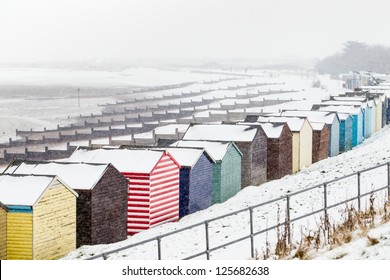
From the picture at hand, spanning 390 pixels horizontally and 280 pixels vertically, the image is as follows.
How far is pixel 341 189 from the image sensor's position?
2527 centimetres

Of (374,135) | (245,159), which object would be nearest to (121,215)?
(245,159)

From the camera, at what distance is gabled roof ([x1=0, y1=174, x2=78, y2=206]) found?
21.5 m

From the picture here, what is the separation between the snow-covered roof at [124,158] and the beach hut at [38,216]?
354 cm

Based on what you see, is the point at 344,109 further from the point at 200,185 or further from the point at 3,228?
the point at 3,228

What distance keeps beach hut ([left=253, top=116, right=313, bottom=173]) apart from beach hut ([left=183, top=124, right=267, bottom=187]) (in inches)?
139

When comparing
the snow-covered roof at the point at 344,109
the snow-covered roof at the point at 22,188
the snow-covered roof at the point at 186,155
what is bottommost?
the snow-covered roof at the point at 22,188

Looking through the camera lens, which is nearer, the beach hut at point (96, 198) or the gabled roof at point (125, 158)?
the beach hut at point (96, 198)

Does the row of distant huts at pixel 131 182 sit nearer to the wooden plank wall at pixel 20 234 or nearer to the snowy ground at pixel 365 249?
the wooden plank wall at pixel 20 234

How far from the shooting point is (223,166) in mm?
30562

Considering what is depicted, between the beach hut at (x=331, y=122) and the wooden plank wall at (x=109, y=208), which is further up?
the beach hut at (x=331, y=122)

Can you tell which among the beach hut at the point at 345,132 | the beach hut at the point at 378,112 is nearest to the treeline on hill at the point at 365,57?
the beach hut at the point at 378,112

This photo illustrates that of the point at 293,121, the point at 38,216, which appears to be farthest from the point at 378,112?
the point at 38,216

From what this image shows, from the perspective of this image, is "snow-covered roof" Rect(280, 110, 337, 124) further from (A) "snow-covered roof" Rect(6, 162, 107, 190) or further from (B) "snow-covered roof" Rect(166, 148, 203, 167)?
(A) "snow-covered roof" Rect(6, 162, 107, 190)

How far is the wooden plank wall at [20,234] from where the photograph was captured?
21.3 meters
